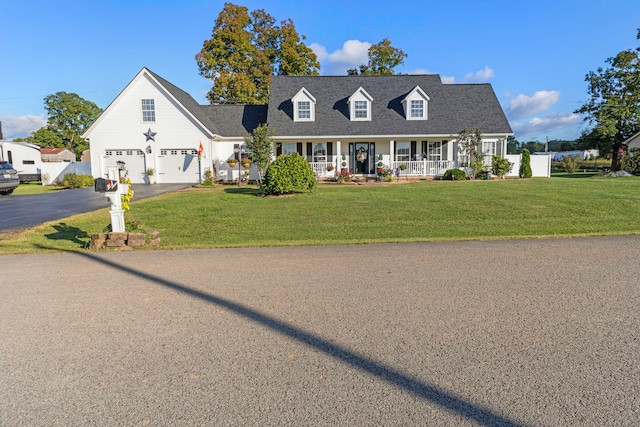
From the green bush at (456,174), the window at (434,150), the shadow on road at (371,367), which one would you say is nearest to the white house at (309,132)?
the window at (434,150)

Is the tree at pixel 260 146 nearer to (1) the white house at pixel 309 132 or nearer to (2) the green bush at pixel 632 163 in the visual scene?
(1) the white house at pixel 309 132

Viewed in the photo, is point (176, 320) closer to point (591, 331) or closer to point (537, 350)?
point (537, 350)

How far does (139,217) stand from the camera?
11.6m

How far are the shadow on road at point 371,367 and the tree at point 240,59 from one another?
110 feet

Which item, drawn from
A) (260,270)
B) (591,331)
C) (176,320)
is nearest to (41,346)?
(176,320)

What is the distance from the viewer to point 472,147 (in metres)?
22.7

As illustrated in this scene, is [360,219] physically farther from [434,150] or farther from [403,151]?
[434,150]

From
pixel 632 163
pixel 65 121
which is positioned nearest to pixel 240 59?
pixel 632 163

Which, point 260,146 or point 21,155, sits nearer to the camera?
point 260,146

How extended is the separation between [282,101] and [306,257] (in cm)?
2107

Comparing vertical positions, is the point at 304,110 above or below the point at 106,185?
above

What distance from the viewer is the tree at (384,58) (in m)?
41.2

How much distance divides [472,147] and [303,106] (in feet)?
35.0

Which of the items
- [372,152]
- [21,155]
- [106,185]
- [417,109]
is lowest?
[106,185]
